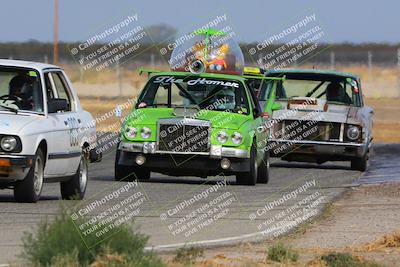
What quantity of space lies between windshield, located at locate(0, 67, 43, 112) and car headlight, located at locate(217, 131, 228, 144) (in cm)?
441

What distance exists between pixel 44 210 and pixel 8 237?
253 cm

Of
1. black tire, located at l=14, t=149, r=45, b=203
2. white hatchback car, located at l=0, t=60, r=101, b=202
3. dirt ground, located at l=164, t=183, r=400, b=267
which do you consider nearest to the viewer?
dirt ground, located at l=164, t=183, r=400, b=267

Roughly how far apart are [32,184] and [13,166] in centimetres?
53

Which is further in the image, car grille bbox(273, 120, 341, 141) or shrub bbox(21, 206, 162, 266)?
car grille bbox(273, 120, 341, 141)

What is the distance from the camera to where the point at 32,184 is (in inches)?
640

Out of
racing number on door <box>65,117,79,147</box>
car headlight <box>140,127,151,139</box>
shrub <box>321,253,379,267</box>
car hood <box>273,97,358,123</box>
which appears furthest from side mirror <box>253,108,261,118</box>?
shrub <box>321,253,379,267</box>

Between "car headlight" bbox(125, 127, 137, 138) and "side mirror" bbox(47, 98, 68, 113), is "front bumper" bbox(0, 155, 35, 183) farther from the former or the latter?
"car headlight" bbox(125, 127, 137, 138)

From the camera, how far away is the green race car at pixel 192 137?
68.4ft

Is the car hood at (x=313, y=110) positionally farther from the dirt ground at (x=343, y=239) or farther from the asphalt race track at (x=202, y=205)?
the dirt ground at (x=343, y=239)

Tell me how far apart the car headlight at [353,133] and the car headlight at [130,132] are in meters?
6.27

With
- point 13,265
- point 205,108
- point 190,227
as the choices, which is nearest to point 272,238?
point 190,227

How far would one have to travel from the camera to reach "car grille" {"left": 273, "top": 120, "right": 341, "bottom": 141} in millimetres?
26281

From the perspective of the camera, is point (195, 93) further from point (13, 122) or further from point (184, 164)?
point (13, 122)

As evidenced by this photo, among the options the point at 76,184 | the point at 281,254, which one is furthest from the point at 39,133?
the point at 281,254
